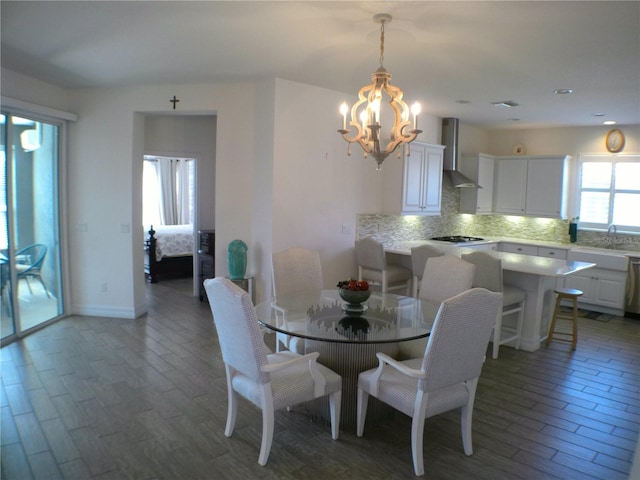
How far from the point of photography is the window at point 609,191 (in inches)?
260

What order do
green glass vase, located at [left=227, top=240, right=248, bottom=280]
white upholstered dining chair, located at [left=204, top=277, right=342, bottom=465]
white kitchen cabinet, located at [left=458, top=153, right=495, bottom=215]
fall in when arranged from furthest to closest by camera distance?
white kitchen cabinet, located at [left=458, top=153, right=495, bottom=215]
green glass vase, located at [left=227, top=240, right=248, bottom=280]
white upholstered dining chair, located at [left=204, top=277, right=342, bottom=465]

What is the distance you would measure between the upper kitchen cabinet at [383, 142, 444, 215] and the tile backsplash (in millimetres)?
263

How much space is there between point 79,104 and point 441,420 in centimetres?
500

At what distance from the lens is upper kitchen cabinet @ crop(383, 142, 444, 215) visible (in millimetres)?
5887

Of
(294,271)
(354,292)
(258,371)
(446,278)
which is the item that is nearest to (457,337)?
(354,292)

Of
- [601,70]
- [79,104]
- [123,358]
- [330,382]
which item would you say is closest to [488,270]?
[601,70]

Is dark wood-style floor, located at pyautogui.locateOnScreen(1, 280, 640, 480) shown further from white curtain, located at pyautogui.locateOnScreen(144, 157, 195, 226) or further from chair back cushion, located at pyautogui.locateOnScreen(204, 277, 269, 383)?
white curtain, located at pyautogui.locateOnScreen(144, 157, 195, 226)

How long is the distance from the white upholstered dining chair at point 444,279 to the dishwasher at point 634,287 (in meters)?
3.90

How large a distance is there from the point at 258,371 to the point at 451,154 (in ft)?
17.2

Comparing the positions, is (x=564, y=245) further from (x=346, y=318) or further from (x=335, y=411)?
(x=335, y=411)

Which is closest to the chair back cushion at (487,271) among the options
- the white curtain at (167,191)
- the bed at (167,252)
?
the bed at (167,252)

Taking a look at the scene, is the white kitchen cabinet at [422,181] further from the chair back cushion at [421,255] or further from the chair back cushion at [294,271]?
the chair back cushion at [294,271]

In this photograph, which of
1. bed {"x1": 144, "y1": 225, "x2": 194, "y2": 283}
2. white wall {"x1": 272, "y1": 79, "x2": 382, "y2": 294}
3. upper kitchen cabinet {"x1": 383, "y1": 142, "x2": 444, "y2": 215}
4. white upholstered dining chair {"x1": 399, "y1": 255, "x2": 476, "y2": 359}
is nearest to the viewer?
white upholstered dining chair {"x1": 399, "y1": 255, "x2": 476, "y2": 359}

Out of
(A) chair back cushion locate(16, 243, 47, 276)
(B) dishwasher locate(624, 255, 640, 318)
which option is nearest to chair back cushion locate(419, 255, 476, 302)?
(B) dishwasher locate(624, 255, 640, 318)
